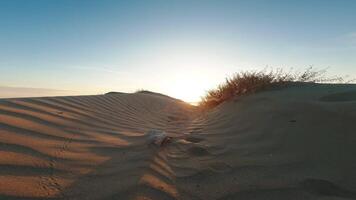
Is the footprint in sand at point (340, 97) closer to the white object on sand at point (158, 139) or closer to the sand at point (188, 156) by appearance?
the sand at point (188, 156)

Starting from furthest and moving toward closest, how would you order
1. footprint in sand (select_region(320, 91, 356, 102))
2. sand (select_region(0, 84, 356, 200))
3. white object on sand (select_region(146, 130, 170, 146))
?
footprint in sand (select_region(320, 91, 356, 102)) < white object on sand (select_region(146, 130, 170, 146)) < sand (select_region(0, 84, 356, 200))

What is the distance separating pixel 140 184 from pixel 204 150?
3.39 feet

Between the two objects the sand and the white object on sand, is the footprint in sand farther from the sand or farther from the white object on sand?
the white object on sand

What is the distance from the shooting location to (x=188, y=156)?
2912 millimetres

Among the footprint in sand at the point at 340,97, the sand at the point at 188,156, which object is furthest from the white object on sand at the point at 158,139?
the footprint in sand at the point at 340,97

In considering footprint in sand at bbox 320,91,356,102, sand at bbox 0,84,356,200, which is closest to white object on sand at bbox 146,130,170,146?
sand at bbox 0,84,356,200

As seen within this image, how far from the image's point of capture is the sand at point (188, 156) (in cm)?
207

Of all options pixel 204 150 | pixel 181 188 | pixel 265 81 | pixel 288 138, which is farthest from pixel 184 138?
pixel 265 81

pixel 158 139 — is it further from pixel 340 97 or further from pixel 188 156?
pixel 340 97

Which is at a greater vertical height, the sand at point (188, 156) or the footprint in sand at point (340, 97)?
the footprint in sand at point (340, 97)

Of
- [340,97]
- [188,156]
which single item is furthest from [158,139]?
[340,97]

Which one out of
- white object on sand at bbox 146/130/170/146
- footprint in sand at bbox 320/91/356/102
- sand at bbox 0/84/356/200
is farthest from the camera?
footprint in sand at bbox 320/91/356/102

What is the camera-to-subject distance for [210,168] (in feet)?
8.27

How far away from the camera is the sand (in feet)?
6.78
